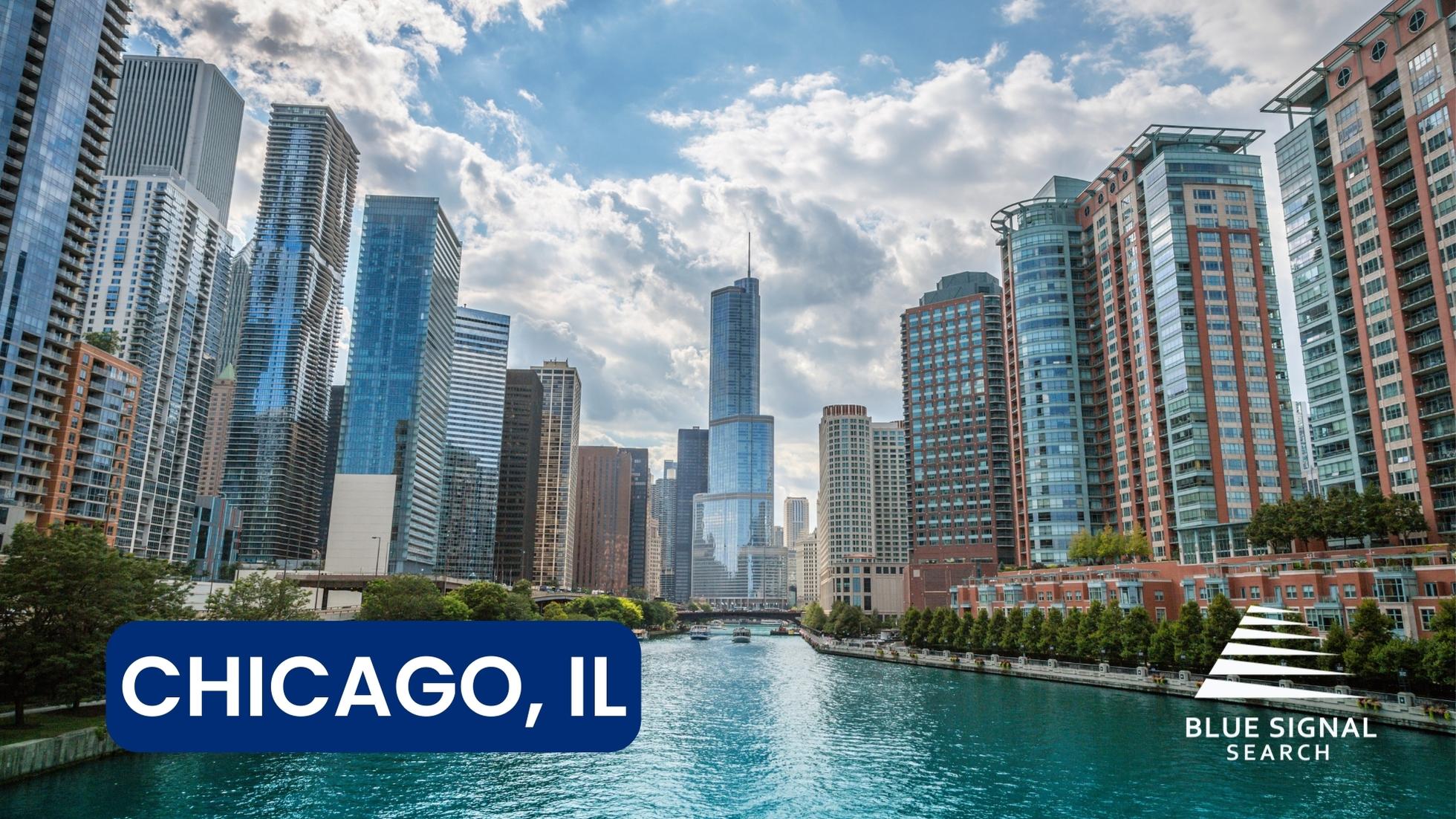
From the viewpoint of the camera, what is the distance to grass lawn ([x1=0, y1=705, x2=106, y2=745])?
5956 centimetres

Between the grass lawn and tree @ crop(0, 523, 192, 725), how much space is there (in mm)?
1128

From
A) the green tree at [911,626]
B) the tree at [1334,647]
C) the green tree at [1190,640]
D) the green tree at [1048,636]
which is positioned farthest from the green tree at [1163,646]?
the green tree at [911,626]

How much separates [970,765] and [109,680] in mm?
63084

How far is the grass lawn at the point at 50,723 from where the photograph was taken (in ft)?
195

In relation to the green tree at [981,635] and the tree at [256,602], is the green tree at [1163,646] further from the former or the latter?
the tree at [256,602]

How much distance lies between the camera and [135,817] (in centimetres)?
5003

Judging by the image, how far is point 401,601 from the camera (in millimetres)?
121875

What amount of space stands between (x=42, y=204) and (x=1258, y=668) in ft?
596

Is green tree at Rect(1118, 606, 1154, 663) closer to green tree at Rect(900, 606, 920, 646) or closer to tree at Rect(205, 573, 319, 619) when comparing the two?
green tree at Rect(900, 606, 920, 646)

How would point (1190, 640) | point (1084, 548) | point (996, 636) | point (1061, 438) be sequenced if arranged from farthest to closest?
point (1061, 438) < point (1084, 548) < point (996, 636) < point (1190, 640)

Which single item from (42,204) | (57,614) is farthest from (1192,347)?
(42,204)

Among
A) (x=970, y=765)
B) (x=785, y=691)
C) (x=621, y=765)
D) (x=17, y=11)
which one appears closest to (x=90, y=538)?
(x=621, y=765)

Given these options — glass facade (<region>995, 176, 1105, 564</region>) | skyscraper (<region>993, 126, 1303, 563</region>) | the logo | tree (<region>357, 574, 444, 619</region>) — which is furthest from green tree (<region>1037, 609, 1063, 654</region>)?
the logo

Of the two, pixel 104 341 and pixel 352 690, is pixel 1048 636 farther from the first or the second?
pixel 104 341
